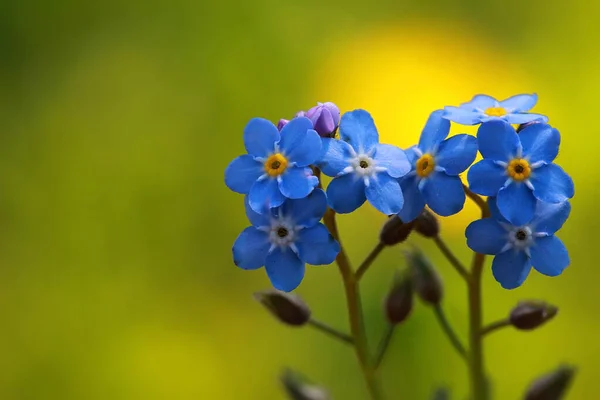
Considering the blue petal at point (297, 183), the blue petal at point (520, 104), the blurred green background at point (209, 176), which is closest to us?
the blue petal at point (297, 183)

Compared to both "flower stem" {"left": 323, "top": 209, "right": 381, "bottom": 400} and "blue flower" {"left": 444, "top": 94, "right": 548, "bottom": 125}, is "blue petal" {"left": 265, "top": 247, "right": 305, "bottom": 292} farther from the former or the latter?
"blue flower" {"left": 444, "top": 94, "right": 548, "bottom": 125}

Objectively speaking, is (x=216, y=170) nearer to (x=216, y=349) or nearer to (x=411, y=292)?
(x=216, y=349)

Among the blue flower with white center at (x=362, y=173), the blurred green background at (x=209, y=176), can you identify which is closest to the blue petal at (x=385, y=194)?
the blue flower with white center at (x=362, y=173)

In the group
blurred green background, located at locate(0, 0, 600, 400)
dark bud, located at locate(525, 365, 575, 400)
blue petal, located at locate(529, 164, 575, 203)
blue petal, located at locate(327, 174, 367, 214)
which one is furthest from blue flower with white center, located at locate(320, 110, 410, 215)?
blurred green background, located at locate(0, 0, 600, 400)

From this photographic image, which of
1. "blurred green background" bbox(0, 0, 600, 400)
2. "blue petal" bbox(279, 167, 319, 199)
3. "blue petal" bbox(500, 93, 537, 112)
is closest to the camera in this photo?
"blue petal" bbox(279, 167, 319, 199)

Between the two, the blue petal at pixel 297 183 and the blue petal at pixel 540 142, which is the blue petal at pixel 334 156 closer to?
the blue petal at pixel 297 183

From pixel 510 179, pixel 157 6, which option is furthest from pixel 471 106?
pixel 157 6
